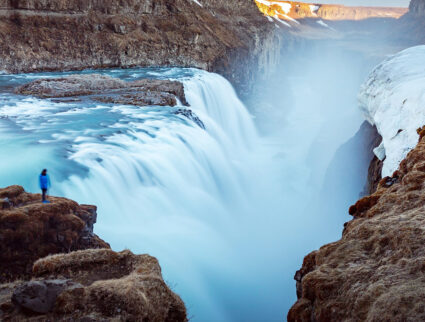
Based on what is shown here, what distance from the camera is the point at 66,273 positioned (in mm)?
6297

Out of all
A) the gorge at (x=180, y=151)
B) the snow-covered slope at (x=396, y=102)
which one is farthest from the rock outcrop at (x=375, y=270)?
the snow-covered slope at (x=396, y=102)

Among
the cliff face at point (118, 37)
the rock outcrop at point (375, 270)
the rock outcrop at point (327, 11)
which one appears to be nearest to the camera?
the rock outcrop at point (375, 270)

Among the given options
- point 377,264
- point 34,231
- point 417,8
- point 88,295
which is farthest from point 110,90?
point 417,8

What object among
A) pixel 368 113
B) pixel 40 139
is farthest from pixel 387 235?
pixel 368 113

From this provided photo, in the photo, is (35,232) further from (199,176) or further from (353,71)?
(353,71)

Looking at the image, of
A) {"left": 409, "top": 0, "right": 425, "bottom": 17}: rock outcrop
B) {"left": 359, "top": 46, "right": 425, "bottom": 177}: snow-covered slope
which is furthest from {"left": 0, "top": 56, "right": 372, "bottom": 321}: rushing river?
{"left": 409, "top": 0, "right": 425, "bottom": 17}: rock outcrop

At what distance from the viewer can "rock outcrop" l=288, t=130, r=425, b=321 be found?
465 centimetres

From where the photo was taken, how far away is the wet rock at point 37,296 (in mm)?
5082

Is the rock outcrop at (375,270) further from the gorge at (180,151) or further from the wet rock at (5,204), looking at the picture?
the wet rock at (5,204)

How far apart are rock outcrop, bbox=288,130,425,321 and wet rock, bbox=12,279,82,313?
3468 millimetres

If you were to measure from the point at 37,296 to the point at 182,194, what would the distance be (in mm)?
8349

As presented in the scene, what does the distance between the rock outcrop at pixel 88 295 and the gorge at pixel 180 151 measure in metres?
2.12

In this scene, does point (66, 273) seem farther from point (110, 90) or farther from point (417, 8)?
point (417, 8)

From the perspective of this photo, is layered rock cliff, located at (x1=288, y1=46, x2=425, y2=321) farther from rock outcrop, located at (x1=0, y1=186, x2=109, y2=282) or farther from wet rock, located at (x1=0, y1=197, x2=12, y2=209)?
wet rock, located at (x1=0, y1=197, x2=12, y2=209)
